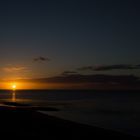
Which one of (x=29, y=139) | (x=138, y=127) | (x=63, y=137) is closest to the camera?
(x=29, y=139)

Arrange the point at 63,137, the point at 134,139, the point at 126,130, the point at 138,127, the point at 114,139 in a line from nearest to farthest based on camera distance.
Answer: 1. the point at 63,137
2. the point at 114,139
3. the point at 134,139
4. the point at 126,130
5. the point at 138,127

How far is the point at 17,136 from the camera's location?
13164 millimetres

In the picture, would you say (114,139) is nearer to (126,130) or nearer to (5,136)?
(5,136)

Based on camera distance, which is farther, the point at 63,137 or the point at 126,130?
the point at 126,130

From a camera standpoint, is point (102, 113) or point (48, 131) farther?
point (102, 113)

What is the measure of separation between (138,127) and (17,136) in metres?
19.9

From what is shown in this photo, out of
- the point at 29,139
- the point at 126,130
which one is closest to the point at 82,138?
the point at 29,139

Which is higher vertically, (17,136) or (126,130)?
(17,136)

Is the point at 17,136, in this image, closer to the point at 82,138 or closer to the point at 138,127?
the point at 82,138

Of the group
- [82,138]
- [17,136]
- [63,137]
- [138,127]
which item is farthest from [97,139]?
[138,127]

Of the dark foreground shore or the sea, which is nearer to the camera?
the dark foreground shore

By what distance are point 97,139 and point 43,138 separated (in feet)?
11.3

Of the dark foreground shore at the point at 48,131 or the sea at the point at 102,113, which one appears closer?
the dark foreground shore at the point at 48,131

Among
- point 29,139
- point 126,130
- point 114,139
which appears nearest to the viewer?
point 29,139
